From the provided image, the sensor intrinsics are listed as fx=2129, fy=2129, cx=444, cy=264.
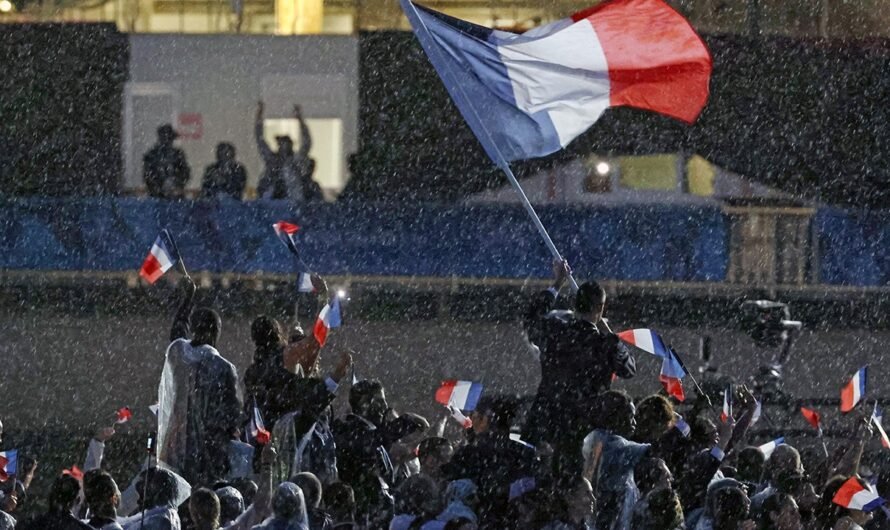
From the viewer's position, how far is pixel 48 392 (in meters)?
15.6

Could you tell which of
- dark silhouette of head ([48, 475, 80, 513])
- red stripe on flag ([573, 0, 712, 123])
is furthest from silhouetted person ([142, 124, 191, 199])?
dark silhouette of head ([48, 475, 80, 513])

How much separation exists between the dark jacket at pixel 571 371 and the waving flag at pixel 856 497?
1240 millimetres

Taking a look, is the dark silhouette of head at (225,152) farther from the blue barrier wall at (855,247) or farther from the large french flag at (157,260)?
the large french flag at (157,260)

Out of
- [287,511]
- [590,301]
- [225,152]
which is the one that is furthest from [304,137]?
[287,511]

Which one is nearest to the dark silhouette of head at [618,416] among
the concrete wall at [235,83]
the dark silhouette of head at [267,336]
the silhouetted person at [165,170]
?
the dark silhouette of head at [267,336]

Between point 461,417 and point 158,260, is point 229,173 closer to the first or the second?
point 158,260

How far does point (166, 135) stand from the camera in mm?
18969

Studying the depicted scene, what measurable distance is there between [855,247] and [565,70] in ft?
22.3

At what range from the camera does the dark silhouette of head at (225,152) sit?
18.5 meters

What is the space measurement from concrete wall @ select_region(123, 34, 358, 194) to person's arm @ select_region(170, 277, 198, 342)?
9.28m

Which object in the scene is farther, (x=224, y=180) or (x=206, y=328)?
(x=224, y=180)

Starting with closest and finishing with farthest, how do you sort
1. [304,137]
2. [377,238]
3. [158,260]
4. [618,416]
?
[618,416] → [158,260] → [377,238] → [304,137]

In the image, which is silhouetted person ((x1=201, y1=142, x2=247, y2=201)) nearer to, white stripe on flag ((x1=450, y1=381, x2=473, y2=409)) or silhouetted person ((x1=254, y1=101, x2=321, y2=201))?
silhouetted person ((x1=254, y1=101, x2=321, y2=201))

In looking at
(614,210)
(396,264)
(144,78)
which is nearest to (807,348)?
(614,210)
